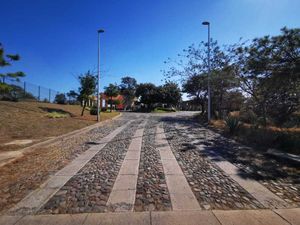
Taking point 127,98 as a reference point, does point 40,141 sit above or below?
below

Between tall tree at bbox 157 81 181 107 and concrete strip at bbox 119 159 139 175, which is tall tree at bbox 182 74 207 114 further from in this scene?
tall tree at bbox 157 81 181 107

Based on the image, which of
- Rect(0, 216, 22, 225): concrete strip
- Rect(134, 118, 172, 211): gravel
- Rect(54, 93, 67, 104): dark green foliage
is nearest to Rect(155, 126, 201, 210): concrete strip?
Rect(134, 118, 172, 211): gravel

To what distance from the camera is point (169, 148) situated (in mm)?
9164

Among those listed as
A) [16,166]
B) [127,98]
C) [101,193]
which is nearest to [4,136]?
[16,166]

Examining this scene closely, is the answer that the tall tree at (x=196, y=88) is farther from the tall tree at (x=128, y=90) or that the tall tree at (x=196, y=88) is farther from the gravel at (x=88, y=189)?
the tall tree at (x=128, y=90)

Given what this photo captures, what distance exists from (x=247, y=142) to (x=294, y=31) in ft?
19.3

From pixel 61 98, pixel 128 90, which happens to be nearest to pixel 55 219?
pixel 61 98

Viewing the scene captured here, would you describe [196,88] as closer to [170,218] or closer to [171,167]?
[171,167]

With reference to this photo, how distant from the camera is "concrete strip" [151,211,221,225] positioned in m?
3.46

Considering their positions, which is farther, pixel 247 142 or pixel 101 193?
pixel 247 142

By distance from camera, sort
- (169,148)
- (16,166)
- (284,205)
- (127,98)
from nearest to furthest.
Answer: (284,205) → (16,166) → (169,148) → (127,98)

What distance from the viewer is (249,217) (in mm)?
Answer: 3641

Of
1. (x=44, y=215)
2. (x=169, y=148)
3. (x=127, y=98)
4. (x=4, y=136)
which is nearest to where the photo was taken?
(x=44, y=215)

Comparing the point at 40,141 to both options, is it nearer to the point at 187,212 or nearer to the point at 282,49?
the point at 187,212
